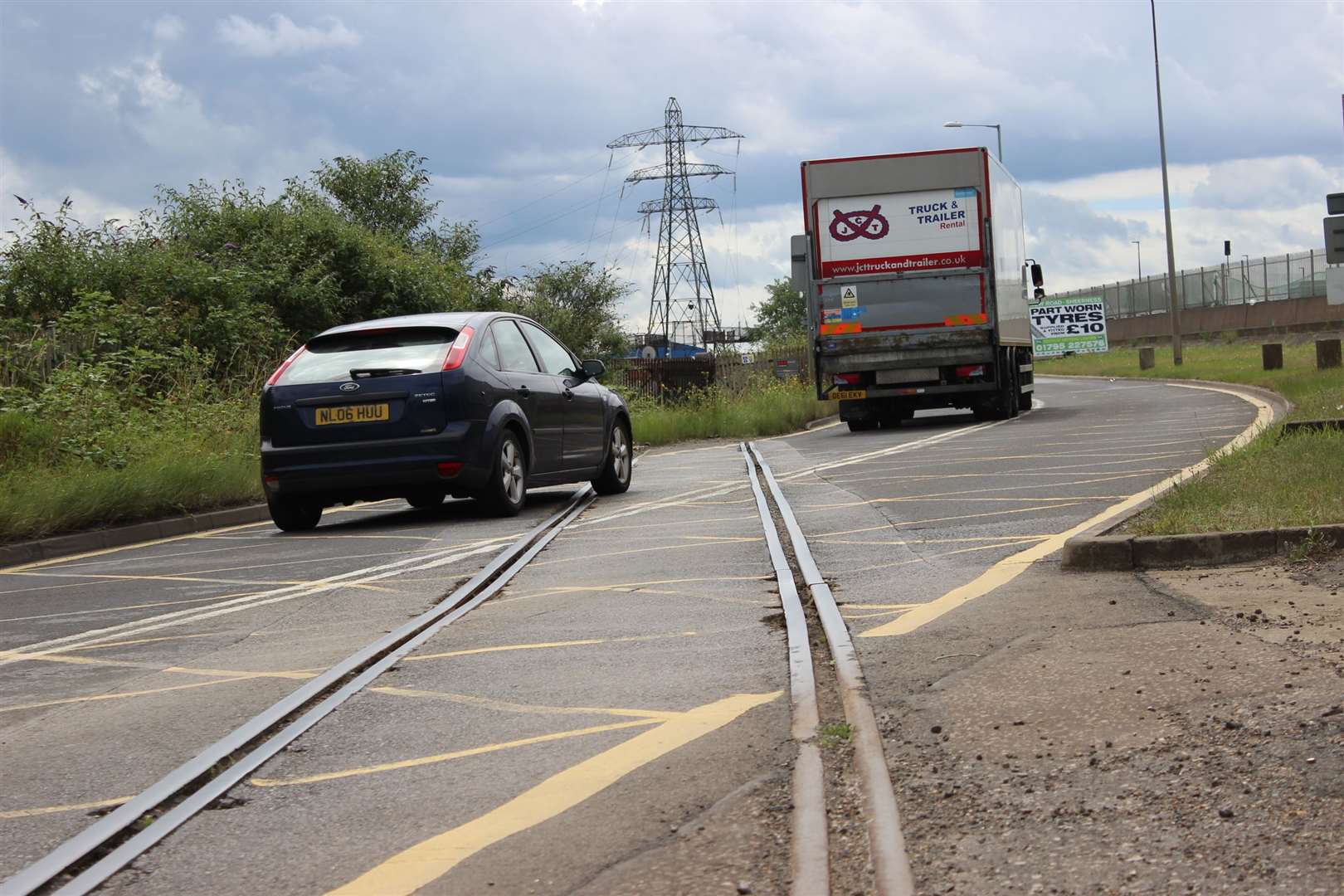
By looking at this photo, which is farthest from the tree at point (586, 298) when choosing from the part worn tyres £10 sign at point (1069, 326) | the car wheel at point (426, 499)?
the car wheel at point (426, 499)

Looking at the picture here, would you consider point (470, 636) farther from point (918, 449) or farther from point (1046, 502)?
point (918, 449)

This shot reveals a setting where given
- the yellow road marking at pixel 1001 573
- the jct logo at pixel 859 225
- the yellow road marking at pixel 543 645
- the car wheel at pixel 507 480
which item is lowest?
the yellow road marking at pixel 1001 573

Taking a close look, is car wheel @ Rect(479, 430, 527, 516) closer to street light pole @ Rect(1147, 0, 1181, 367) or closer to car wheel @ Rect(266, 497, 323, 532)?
car wheel @ Rect(266, 497, 323, 532)

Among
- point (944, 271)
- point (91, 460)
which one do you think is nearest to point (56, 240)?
point (91, 460)

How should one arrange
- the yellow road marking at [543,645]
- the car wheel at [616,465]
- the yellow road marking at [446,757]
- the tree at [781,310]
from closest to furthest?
the yellow road marking at [446,757] → the yellow road marking at [543,645] → the car wheel at [616,465] → the tree at [781,310]

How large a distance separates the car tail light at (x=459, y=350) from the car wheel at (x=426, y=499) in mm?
952

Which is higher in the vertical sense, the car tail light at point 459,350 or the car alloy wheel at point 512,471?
the car tail light at point 459,350

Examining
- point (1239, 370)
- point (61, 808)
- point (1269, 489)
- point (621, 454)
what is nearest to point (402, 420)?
point (621, 454)

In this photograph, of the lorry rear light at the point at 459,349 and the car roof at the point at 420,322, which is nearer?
the lorry rear light at the point at 459,349

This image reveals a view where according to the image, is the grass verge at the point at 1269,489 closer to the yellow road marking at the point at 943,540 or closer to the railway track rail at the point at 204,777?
the yellow road marking at the point at 943,540

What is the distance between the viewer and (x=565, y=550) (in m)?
10.0

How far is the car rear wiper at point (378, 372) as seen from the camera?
1189 cm

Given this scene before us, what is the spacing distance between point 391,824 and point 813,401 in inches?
1073

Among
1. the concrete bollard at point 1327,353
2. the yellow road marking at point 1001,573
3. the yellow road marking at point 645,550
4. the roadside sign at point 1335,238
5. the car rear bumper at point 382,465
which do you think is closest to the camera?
the yellow road marking at point 1001,573
